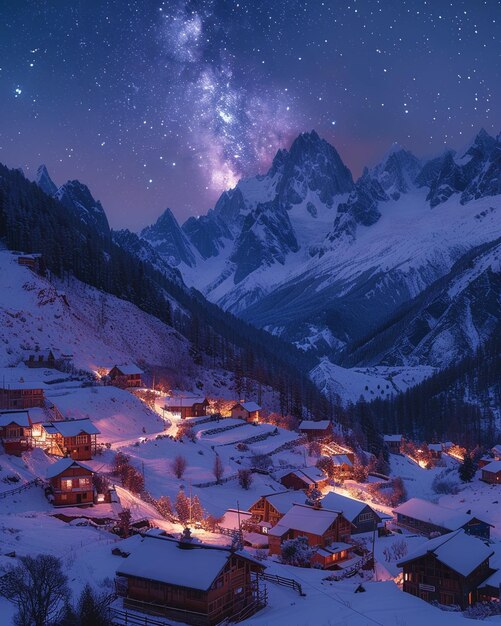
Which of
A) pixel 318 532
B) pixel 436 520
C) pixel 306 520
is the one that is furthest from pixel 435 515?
pixel 318 532

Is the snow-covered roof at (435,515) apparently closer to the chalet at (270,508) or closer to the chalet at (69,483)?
the chalet at (270,508)

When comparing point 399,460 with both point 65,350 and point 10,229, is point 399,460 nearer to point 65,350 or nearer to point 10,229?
point 65,350

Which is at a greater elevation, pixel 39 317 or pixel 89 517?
pixel 39 317

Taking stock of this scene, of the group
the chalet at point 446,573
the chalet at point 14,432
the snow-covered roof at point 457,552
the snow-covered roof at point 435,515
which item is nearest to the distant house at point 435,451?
the snow-covered roof at point 435,515

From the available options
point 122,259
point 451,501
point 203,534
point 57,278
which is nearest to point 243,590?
point 203,534

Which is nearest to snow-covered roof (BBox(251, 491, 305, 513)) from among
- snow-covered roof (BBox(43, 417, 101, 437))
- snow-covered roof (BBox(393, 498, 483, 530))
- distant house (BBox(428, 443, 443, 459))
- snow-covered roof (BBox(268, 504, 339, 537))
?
snow-covered roof (BBox(268, 504, 339, 537))
